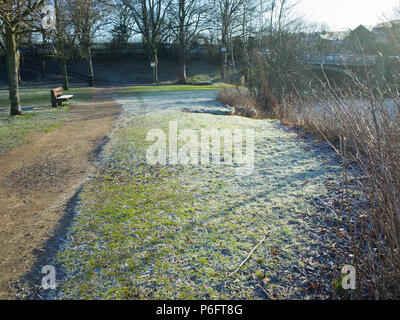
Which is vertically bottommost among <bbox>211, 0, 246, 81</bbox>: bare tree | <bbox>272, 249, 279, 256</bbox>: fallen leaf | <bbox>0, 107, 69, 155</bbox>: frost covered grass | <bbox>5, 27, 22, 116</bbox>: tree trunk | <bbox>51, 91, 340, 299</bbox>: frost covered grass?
<bbox>272, 249, 279, 256</bbox>: fallen leaf

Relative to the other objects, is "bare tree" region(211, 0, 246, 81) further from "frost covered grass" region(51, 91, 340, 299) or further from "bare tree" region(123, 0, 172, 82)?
"frost covered grass" region(51, 91, 340, 299)

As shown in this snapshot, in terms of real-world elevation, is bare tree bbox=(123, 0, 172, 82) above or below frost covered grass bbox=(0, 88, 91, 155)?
above

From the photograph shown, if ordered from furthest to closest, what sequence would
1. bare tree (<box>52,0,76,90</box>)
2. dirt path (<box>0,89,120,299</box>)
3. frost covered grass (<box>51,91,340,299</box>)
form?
bare tree (<box>52,0,76,90</box>)
dirt path (<box>0,89,120,299</box>)
frost covered grass (<box>51,91,340,299</box>)

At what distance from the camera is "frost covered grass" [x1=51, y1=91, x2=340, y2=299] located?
3.08 metres

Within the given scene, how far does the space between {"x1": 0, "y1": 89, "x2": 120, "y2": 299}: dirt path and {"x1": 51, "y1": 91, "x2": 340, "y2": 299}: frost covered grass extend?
33cm

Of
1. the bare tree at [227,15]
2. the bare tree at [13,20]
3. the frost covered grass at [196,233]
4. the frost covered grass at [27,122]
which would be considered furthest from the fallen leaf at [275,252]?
the bare tree at [227,15]

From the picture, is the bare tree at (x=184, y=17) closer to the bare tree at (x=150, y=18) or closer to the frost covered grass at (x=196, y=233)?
the bare tree at (x=150, y=18)

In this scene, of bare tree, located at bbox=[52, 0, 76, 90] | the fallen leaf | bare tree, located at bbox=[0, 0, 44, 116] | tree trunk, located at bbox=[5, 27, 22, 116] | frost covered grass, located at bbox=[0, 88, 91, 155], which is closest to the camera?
the fallen leaf

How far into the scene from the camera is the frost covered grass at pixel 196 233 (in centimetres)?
308

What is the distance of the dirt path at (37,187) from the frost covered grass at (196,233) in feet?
1.08

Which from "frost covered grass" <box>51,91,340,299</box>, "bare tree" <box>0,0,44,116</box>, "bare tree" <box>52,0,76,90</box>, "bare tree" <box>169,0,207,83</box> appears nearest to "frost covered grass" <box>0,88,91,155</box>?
"bare tree" <box>0,0,44,116</box>

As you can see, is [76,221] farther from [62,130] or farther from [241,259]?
[62,130]

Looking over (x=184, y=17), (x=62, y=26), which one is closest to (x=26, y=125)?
(x=62, y=26)
